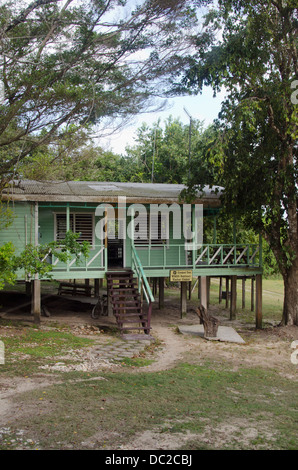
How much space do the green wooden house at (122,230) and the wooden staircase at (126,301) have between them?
0.05 meters

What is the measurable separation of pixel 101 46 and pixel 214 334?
402 inches

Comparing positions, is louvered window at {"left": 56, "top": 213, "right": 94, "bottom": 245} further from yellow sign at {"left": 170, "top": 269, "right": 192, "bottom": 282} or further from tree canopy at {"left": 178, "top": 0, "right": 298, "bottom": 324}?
tree canopy at {"left": 178, "top": 0, "right": 298, "bottom": 324}

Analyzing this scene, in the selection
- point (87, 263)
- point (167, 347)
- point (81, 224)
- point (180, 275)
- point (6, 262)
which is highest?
point (81, 224)

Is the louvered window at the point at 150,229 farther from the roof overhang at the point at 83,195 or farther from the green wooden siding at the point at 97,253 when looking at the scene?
the roof overhang at the point at 83,195

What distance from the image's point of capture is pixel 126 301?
1464 centimetres

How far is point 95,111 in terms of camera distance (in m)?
14.4

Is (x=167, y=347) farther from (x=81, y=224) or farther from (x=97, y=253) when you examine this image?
(x=81, y=224)

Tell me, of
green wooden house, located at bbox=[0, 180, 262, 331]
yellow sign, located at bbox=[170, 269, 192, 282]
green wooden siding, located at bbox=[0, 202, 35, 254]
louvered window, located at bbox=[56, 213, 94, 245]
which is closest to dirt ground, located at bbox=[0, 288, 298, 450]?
green wooden house, located at bbox=[0, 180, 262, 331]

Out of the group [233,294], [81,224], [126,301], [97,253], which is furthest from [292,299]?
[81,224]

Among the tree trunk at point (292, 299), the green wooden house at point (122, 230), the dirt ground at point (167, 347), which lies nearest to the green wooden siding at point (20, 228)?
the green wooden house at point (122, 230)

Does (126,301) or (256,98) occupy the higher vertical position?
(256,98)

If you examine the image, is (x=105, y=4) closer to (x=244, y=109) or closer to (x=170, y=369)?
(x=244, y=109)

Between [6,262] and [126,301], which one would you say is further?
[126,301]

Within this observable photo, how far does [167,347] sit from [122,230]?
6062mm
